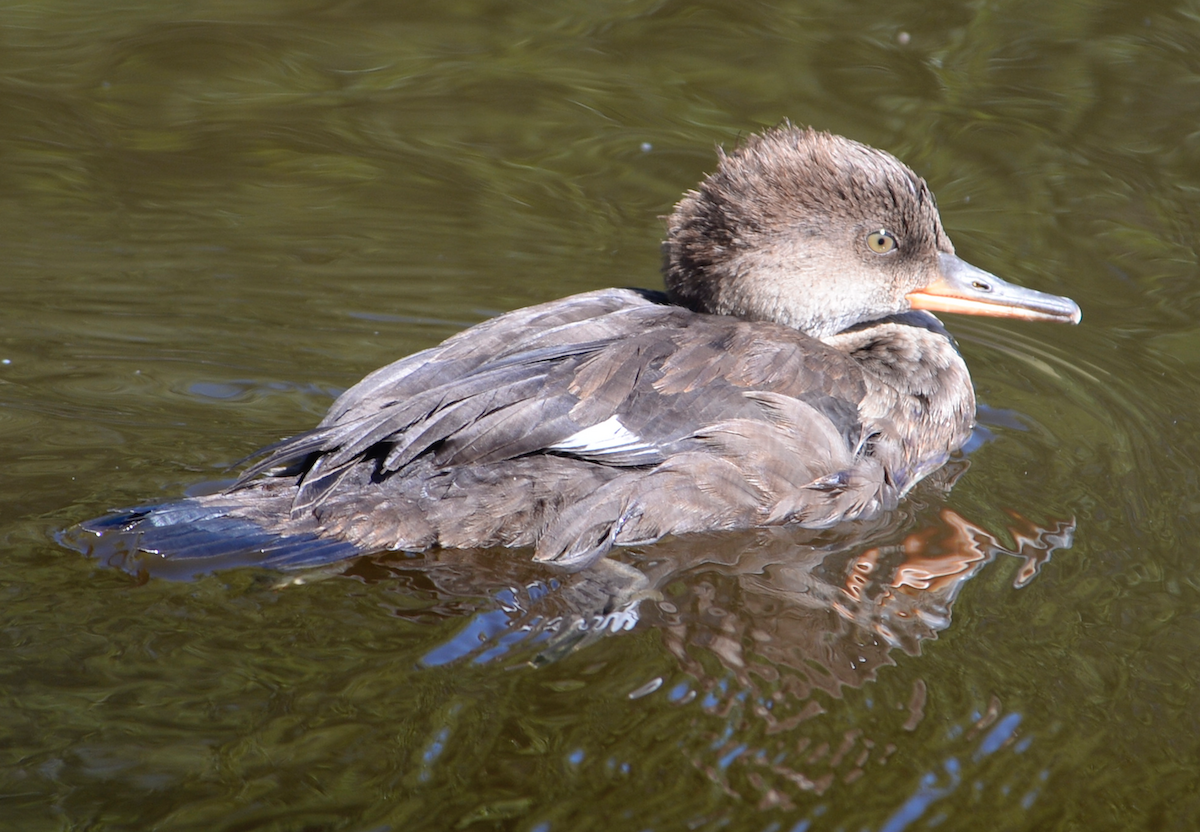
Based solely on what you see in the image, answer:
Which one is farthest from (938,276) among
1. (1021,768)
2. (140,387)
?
(140,387)

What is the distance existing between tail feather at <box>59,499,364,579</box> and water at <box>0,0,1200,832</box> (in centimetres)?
7

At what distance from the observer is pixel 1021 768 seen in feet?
10.8

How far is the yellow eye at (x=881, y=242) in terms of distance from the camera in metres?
4.66

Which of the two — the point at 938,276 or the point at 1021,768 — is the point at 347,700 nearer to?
the point at 1021,768

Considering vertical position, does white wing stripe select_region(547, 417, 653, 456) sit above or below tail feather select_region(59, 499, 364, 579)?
above

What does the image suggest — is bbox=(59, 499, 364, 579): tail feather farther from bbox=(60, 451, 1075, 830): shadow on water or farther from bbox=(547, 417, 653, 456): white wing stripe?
bbox=(547, 417, 653, 456): white wing stripe

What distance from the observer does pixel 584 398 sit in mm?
4004

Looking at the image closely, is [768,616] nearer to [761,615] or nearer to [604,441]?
[761,615]

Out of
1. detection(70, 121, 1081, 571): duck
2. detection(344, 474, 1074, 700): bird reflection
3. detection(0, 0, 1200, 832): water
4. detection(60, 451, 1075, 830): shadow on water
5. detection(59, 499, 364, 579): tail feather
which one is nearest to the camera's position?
detection(0, 0, 1200, 832): water

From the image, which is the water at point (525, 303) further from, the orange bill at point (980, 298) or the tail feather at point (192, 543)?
the orange bill at point (980, 298)

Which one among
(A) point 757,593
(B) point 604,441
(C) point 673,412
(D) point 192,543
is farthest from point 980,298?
(D) point 192,543

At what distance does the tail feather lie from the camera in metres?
3.77

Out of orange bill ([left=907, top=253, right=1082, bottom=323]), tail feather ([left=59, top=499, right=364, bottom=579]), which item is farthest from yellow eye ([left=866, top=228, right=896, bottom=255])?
tail feather ([left=59, top=499, right=364, bottom=579])

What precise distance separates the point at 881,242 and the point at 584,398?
141 cm
